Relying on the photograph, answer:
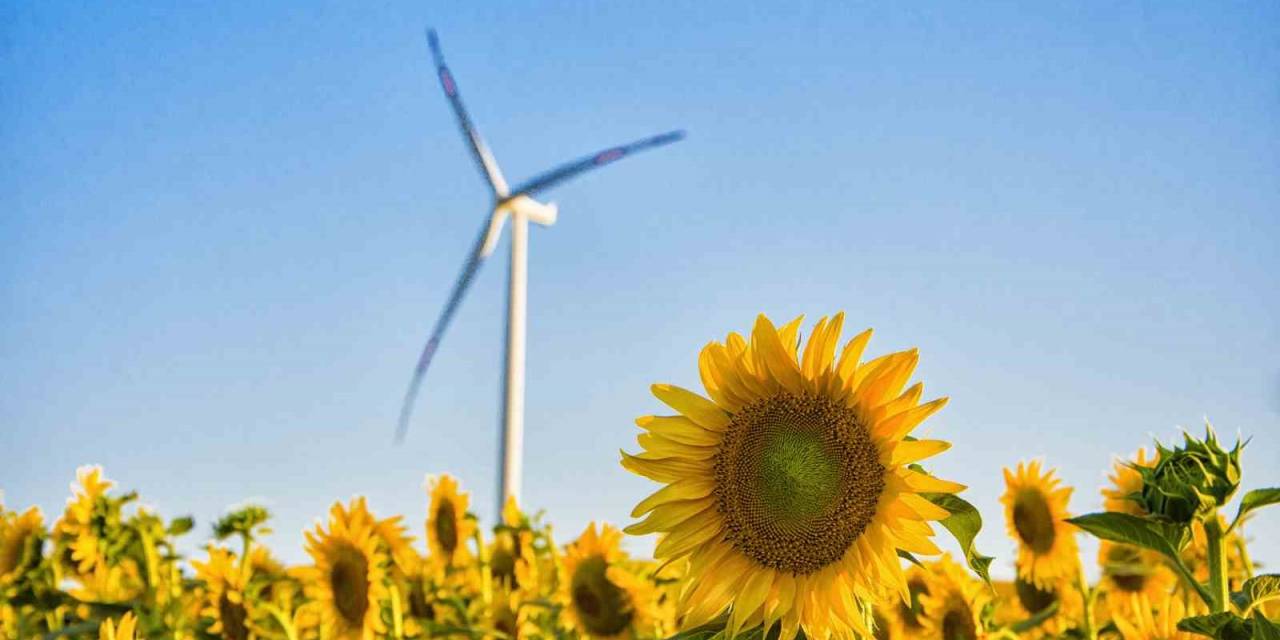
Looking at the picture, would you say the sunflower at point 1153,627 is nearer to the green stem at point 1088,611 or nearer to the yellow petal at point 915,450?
the green stem at point 1088,611

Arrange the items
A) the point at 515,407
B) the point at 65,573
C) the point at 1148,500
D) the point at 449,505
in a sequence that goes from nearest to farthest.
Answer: the point at 1148,500 < the point at 65,573 < the point at 449,505 < the point at 515,407

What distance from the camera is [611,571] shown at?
5.03 m

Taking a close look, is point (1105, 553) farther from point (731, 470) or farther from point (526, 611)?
point (731, 470)

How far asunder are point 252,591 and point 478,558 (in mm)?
1477

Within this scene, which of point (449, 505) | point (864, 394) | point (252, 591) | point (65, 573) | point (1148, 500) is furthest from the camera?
point (449, 505)

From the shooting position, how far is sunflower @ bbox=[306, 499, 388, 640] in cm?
498

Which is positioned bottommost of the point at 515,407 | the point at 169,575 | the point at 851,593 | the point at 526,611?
the point at 851,593

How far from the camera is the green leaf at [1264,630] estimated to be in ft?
5.85

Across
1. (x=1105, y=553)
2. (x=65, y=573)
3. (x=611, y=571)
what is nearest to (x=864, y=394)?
(x=611, y=571)

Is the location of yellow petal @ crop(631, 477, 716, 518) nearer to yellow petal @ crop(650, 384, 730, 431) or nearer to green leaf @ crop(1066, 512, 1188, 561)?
yellow petal @ crop(650, 384, 730, 431)

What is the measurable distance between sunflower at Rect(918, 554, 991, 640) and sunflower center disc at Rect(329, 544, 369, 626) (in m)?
2.42

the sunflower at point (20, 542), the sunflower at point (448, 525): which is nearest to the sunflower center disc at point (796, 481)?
the sunflower at point (448, 525)

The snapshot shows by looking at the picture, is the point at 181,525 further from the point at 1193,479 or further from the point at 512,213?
the point at 512,213

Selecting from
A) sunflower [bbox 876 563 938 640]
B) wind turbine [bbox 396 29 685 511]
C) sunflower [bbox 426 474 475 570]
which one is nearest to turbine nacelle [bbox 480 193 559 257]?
wind turbine [bbox 396 29 685 511]
